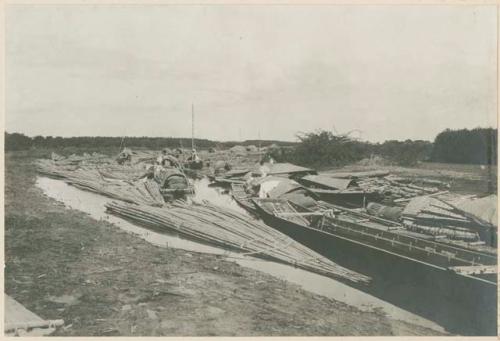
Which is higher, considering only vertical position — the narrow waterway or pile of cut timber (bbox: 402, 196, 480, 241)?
pile of cut timber (bbox: 402, 196, 480, 241)

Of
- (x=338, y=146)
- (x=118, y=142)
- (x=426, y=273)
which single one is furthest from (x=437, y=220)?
(x=118, y=142)

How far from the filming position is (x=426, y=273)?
6320 mm

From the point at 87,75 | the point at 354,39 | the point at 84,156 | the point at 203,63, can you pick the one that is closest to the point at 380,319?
the point at 354,39

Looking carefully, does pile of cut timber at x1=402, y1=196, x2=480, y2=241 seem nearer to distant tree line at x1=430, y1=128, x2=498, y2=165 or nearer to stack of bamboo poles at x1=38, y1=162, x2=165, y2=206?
distant tree line at x1=430, y1=128, x2=498, y2=165

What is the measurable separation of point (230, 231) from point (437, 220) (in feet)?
12.5

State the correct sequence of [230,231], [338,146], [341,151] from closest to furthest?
1. [230,231]
2. [338,146]
3. [341,151]

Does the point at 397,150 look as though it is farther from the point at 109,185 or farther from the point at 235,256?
the point at 109,185

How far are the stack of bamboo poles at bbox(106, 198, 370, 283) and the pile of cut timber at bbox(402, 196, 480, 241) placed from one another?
4.87 ft

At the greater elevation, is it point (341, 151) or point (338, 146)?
point (338, 146)

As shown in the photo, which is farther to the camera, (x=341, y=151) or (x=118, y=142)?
(x=118, y=142)

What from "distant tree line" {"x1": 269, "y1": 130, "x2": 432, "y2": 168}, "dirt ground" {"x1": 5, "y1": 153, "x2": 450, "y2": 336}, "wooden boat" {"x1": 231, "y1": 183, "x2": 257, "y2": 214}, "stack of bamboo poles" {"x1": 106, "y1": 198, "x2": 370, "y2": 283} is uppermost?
"distant tree line" {"x1": 269, "y1": 130, "x2": 432, "y2": 168}

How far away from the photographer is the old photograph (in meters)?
6.05

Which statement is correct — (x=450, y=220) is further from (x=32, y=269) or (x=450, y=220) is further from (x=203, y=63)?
(x=32, y=269)

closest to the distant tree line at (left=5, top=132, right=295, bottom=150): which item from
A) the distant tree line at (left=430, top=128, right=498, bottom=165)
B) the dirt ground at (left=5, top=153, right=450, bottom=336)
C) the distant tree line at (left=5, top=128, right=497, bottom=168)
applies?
the distant tree line at (left=5, top=128, right=497, bottom=168)
